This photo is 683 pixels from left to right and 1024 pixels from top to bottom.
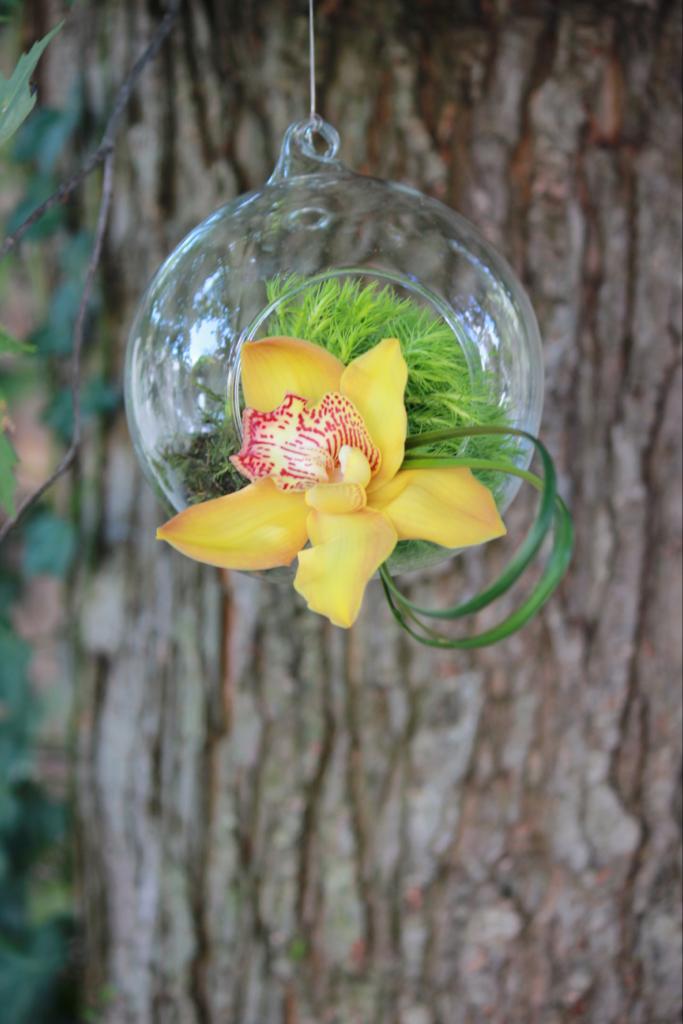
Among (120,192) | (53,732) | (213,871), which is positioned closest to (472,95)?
(120,192)

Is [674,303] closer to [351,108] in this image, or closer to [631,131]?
[631,131]

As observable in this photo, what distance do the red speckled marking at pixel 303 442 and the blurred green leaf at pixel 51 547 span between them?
956mm

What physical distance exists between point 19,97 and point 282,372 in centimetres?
23

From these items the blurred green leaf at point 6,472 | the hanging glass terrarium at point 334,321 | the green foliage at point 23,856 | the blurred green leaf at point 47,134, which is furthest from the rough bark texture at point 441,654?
the blurred green leaf at point 6,472

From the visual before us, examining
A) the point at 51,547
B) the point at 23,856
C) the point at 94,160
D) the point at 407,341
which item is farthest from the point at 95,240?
the point at 23,856

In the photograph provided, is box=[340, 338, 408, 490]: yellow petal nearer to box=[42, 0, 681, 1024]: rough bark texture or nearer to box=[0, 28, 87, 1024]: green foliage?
box=[42, 0, 681, 1024]: rough bark texture

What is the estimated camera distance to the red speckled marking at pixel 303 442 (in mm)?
539

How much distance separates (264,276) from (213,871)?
939 mm

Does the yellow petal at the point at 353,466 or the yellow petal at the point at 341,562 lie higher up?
the yellow petal at the point at 353,466

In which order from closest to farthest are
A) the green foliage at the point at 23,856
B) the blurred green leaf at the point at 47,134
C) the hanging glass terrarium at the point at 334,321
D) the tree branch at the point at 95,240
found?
the hanging glass terrarium at the point at 334,321 < the tree branch at the point at 95,240 < the blurred green leaf at the point at 47,134 < the green foliage at the point at 23,856

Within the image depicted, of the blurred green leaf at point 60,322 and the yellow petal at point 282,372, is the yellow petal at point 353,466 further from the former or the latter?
the blurred green leaf at point 60,322

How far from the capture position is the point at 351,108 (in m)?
1.21

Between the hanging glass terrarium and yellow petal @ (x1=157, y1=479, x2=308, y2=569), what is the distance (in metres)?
0.03

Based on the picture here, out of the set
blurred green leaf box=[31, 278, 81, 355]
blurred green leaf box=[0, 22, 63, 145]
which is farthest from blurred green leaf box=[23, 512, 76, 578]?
blurred green leaf box=[0, 22, 63, 145]
